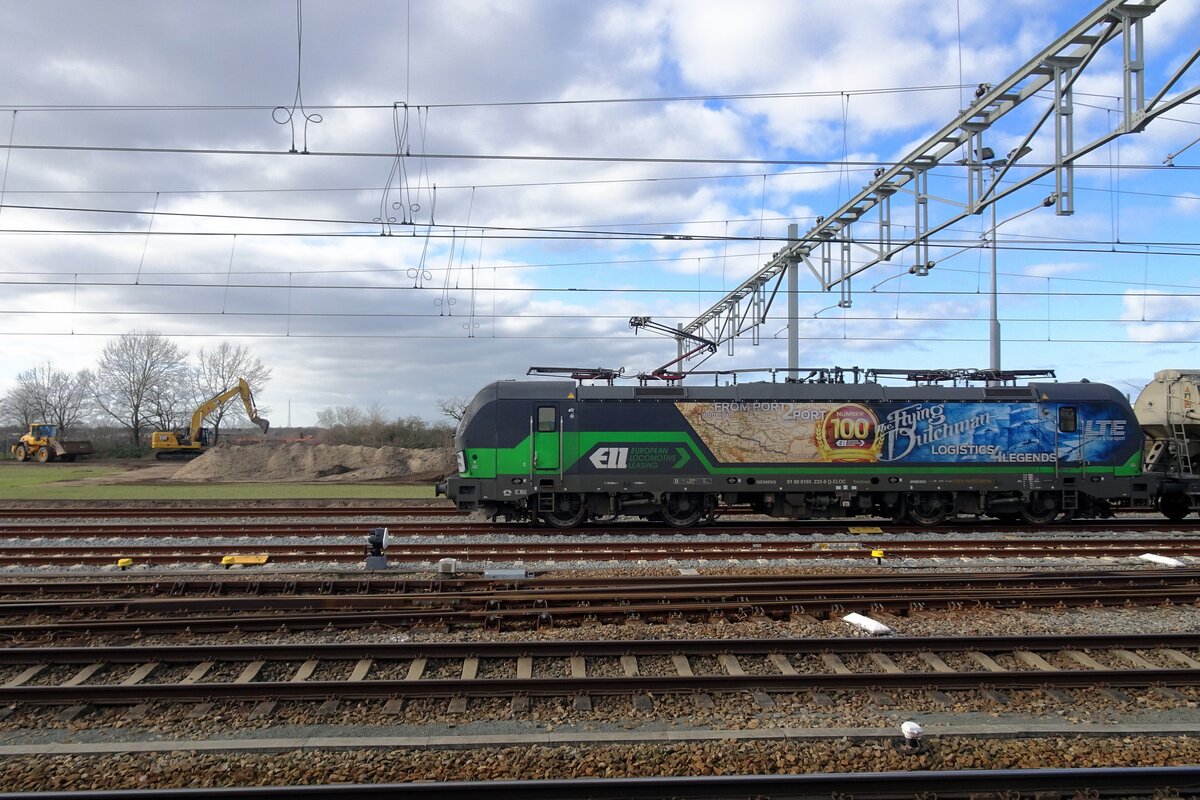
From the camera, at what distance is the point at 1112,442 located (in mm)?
17594

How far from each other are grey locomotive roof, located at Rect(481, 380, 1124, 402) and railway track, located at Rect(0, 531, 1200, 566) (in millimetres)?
3522

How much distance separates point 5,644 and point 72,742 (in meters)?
3.32

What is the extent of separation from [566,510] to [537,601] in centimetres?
780

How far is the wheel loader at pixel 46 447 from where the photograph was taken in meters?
49.7

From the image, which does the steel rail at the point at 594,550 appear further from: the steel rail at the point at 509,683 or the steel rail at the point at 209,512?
the steel rail at the point at 509,683

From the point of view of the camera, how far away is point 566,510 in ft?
56.8

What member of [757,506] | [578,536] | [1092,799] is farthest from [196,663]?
[757,506]

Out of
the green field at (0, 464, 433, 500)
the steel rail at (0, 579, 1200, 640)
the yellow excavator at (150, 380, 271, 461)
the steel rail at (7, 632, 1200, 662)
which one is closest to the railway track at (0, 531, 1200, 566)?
the steel rail at (0, 579, 1200, 640)

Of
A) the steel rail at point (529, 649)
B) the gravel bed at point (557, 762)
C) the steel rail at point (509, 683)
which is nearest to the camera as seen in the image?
the gravel bed at point (557, 762)

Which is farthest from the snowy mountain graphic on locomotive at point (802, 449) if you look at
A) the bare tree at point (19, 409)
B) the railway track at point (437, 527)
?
the bare tree at point (19, 409)

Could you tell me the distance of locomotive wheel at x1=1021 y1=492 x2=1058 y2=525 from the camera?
17875mm

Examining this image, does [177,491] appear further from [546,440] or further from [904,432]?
[904,432]

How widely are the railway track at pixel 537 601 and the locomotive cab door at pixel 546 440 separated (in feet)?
21.1

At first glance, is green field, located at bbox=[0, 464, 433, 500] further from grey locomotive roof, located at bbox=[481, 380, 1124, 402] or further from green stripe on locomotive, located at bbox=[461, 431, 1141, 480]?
grey locomotive roof, located at bbox=[481, 380, 1124, 402]
